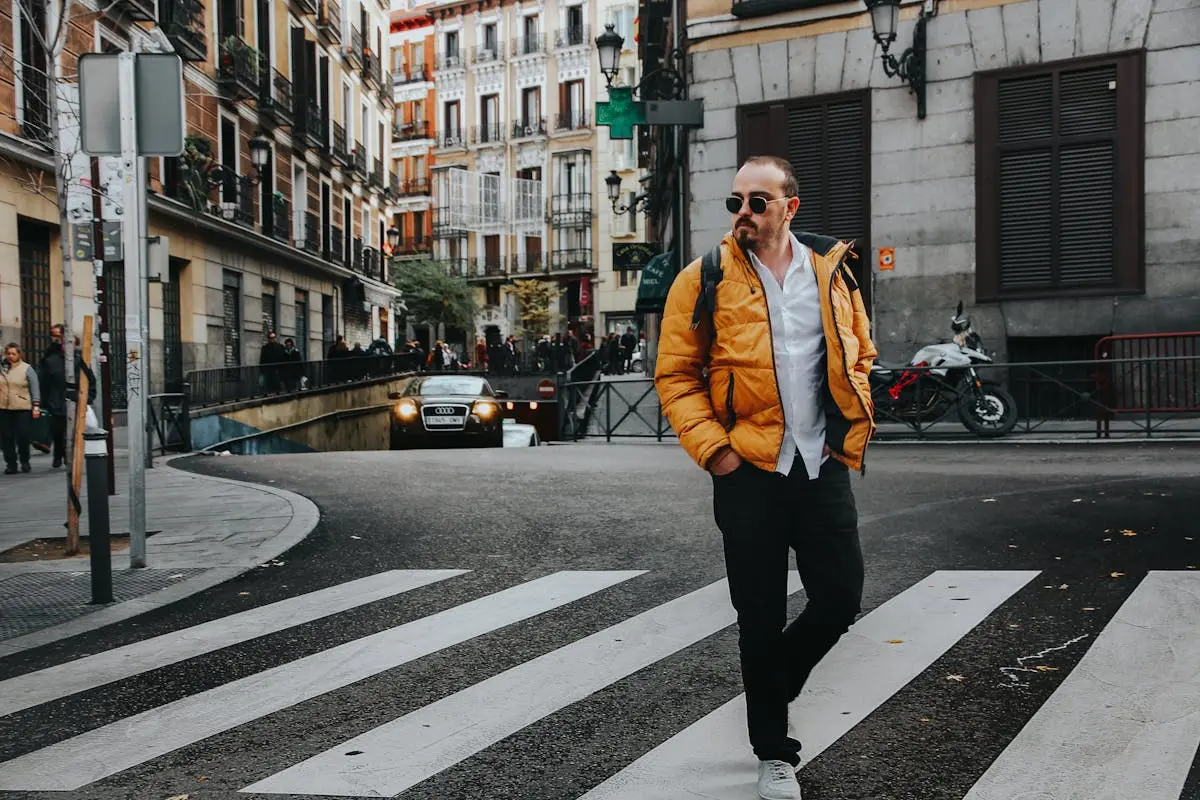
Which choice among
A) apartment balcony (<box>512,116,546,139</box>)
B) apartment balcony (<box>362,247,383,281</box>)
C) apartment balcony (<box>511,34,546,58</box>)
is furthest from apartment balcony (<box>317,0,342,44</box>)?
apartment balcony (<box>511,34,546,58</box>)

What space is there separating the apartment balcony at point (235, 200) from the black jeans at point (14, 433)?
43.0 ft

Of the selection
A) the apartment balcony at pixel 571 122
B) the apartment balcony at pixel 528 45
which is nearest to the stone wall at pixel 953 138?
the apartment balcony at pixel 571 122

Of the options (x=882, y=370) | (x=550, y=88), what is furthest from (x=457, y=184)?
(x=882, y=370)

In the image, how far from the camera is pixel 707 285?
335cm

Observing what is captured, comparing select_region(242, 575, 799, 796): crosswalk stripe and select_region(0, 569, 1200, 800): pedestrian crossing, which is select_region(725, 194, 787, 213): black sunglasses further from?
select_region(242, 575, 799, 796): crosswalk stripe

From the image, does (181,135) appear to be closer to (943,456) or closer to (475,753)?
(475,753)

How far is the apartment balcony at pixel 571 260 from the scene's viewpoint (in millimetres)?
63719

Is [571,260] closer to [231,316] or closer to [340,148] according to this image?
[340,148]

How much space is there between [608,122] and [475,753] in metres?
18.3

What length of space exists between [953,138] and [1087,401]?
5096 mm

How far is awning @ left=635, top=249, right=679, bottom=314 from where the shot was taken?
25000 millimetres

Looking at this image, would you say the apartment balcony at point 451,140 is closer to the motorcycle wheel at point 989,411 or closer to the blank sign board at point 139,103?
the motorcycle wheel at point 989,411

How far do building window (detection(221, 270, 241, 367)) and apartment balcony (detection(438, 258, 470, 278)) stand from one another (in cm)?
3694

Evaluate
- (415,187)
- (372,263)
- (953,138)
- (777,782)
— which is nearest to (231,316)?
(372,263)
